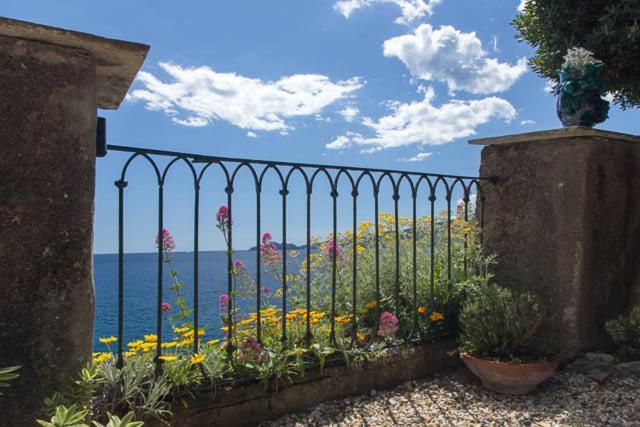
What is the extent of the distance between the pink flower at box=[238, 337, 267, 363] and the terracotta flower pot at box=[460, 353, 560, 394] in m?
1.35

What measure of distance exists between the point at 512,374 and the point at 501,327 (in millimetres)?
284

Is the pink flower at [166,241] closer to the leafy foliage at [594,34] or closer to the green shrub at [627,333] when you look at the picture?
the green shrub at [627,333]

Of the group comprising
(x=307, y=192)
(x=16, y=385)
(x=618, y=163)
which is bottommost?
(x=16, y=385)

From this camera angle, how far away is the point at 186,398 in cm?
224

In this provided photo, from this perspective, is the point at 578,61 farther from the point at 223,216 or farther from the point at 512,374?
the point at 223,216

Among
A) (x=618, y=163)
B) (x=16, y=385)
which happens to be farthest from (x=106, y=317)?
(x=618, y=163)

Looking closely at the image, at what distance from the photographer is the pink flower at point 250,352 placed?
2.47 meters

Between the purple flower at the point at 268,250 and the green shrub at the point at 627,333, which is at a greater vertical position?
the purple flower at the point at 268,250

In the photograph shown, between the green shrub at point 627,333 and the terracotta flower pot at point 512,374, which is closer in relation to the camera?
the terracotta flower pot at point 512,374

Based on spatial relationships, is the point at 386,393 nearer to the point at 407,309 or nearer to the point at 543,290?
the point at 407,309

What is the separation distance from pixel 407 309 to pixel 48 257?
252cm

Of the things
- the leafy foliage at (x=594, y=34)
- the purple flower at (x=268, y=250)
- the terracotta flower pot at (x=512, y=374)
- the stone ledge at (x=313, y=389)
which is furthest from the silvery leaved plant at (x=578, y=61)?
the purple flower at (x=268, y=250)

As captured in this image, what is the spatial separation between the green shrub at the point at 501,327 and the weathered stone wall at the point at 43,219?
223 cm

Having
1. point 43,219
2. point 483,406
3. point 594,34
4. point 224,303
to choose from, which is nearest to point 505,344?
point 483,406
